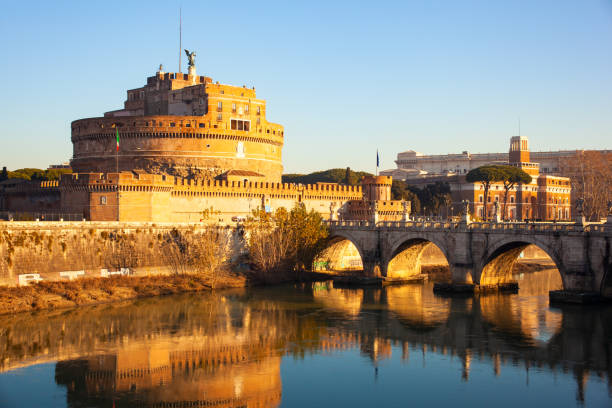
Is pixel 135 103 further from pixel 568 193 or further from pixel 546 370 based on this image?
pixel 568 193

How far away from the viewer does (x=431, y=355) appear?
33062 millimetres

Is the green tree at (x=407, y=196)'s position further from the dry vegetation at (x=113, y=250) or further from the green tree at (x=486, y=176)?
the dry vegetation at (x=113, y=250)

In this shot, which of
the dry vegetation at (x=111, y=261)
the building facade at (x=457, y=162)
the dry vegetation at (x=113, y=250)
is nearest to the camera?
the dry vegetation at (x=111, y=261)

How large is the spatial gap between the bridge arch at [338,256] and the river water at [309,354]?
14.7 m

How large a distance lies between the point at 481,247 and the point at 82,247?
24976 millimetres

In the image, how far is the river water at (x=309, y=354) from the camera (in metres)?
27.4

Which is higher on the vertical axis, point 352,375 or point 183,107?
point 183,107

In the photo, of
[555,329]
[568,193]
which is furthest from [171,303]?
[568,193]

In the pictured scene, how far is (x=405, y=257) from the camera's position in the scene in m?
56.6

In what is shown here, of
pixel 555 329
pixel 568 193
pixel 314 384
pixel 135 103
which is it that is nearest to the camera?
pixel 314 384

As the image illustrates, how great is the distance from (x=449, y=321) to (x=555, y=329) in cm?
542

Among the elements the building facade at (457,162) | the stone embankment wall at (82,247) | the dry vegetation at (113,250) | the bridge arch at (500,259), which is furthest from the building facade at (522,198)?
the stone embankment wall at (82,247)

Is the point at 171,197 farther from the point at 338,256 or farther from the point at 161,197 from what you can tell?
the point at 338,256

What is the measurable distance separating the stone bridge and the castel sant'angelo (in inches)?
126
